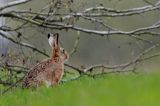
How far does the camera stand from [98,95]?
7.23 m

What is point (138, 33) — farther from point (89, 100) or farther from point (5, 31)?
point (89, 100)

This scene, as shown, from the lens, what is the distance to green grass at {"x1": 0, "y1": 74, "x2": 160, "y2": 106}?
6.76 metres

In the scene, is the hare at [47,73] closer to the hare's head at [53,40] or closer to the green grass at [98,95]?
the hare's head at [53,40]

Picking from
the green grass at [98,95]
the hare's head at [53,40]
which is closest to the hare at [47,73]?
the hare's head at [53,40]

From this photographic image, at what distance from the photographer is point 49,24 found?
1202cm

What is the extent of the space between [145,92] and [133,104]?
854 mm

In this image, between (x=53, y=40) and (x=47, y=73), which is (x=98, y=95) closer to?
(x=47, y=73)

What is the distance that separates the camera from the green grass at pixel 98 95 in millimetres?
6762

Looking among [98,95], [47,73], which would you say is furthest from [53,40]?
[98,95]

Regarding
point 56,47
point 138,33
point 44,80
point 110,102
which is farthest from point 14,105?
point 138,33

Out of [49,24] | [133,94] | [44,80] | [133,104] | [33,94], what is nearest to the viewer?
[133,104]

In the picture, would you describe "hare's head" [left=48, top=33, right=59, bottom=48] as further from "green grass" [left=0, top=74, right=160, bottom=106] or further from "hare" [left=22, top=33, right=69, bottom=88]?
"green grass" [left=0, top=74, right=160, bottom=106]

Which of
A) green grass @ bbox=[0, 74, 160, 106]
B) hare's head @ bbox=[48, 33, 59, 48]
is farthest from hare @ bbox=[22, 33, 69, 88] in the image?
green grass @ bbox=[0, 74, 160, 106]

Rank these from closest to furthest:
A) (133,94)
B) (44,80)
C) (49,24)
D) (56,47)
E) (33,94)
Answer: (133,94) < (33,94) < (44,80) < (56,47) < (49,24)
